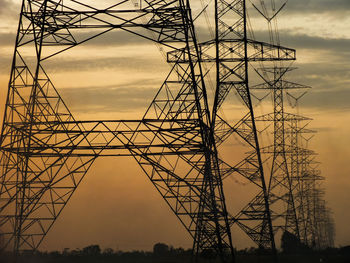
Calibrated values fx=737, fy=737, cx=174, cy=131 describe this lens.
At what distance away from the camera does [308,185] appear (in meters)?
87.2

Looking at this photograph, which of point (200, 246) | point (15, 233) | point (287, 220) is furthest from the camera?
point (287, 220)

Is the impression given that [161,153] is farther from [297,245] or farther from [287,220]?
[297,245]

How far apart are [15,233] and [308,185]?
2279 inches

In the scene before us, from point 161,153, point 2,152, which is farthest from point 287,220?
point 2,152

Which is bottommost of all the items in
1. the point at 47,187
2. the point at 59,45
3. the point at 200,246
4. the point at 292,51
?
the point at 200,246

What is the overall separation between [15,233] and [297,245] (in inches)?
1390

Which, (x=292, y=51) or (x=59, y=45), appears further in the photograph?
(x=292, y=51)

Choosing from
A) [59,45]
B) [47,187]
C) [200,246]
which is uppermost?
[59,45]

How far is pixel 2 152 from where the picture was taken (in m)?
34.2

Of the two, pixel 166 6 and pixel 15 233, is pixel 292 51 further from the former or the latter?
pixel 15 233

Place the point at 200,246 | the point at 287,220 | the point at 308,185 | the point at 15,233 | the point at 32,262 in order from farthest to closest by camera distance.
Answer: the point at 308,185
the point at 287,220
the point at 32,262
the point at 200,246
the point at 15,233

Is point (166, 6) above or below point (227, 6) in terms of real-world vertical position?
below

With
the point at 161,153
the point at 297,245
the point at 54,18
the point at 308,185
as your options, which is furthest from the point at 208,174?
the point at 308,185

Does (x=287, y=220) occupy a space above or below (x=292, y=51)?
below
